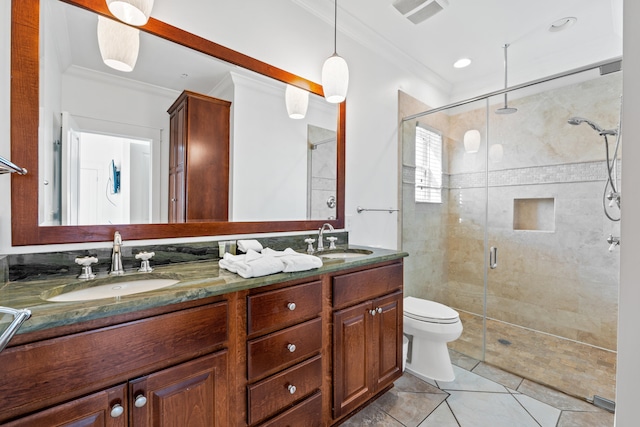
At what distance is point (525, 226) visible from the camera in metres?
2.74

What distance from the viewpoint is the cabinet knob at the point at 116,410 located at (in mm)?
819

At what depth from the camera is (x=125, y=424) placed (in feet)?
2.79

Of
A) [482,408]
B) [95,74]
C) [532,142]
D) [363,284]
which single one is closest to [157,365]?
[363,284]

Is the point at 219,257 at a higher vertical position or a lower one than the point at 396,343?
higher

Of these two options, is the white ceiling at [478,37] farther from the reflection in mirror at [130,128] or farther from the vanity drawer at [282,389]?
the vanity drawer at [282,389]

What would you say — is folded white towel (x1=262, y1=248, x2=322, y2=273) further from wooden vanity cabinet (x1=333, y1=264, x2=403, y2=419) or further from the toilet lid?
the toilet lid

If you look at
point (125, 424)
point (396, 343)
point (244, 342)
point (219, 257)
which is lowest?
point (396, 343)

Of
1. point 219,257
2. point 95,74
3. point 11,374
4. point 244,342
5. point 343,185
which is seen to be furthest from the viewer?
point 343,185

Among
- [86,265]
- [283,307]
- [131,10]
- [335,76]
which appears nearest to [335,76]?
[335,76]

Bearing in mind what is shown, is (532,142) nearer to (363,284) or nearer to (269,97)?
(363,284)

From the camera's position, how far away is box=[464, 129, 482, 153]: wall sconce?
276 centimetres

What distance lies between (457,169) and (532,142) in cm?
66

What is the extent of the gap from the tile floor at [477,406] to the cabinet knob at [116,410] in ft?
3.94

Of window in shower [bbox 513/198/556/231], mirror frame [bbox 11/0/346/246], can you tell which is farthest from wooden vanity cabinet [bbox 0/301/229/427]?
window in shower [bbox 513/198/556/231]
